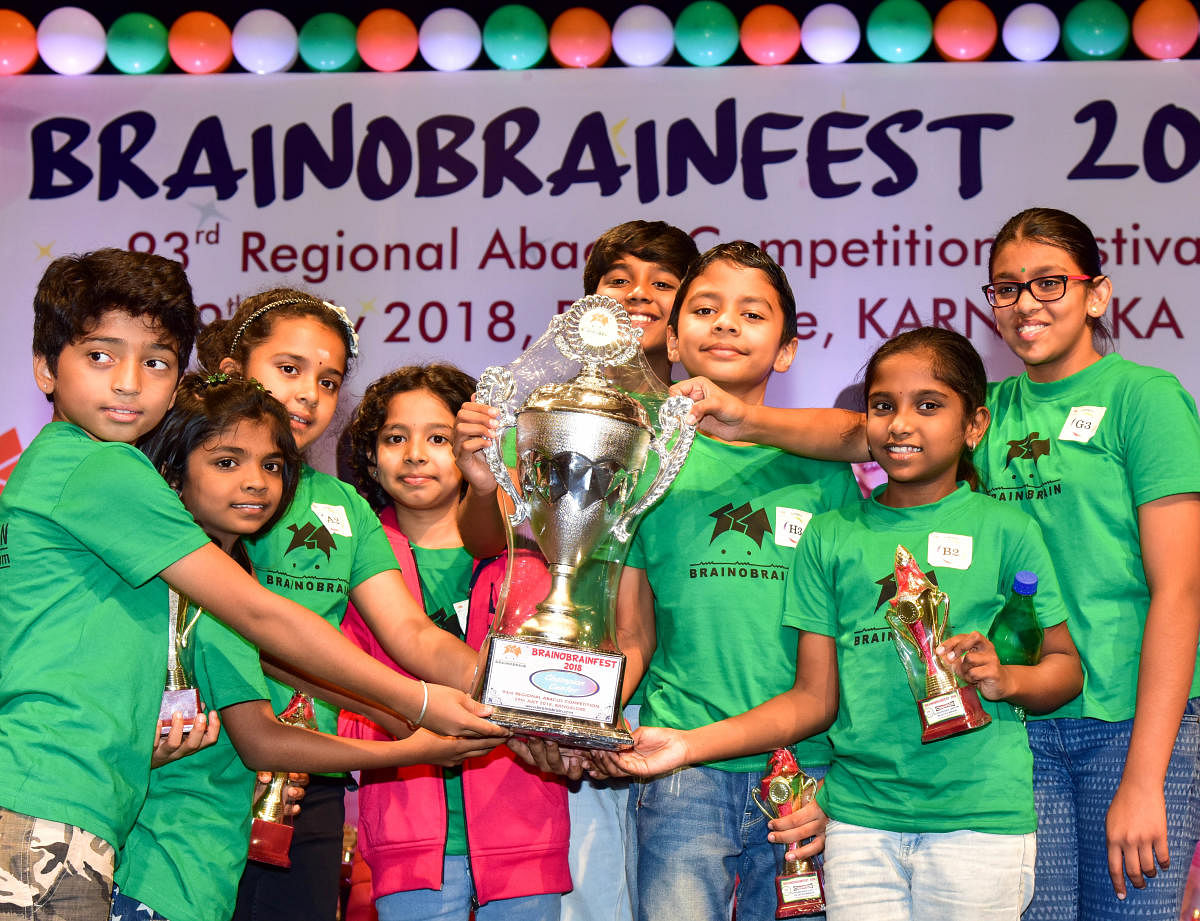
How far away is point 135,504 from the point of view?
1.95 metres

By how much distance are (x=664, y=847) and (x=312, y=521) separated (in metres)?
0.96

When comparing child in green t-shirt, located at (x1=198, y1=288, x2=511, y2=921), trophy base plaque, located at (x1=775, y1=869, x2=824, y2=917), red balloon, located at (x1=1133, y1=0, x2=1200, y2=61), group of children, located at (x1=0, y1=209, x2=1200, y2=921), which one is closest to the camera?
group of children, located at (x1=0, y1=209, x2=1200, y2=921)

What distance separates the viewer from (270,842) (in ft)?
8.07

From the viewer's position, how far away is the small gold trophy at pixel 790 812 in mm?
2311

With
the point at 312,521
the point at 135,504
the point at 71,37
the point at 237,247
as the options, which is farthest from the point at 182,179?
the point at 135,504

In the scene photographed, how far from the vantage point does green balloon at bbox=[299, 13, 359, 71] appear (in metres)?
4.21

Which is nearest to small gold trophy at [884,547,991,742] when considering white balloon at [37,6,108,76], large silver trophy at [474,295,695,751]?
large silver trophy at [474,295,695,751]

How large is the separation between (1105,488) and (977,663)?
504 millimetres

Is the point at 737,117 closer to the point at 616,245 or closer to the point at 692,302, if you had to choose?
the point at 616,245

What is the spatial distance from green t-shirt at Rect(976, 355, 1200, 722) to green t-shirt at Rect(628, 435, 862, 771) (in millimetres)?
402

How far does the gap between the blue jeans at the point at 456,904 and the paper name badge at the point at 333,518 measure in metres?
0.70

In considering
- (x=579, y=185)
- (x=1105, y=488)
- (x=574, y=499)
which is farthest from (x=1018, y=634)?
(x=579, y=185)

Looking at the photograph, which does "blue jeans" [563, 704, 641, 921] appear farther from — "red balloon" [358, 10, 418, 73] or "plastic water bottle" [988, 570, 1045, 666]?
"red balloon" [358, 10, 418, 73]

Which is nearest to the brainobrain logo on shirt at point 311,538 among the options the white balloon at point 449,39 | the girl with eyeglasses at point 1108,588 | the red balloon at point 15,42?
the girl with eyeglasses at point 1108,588
